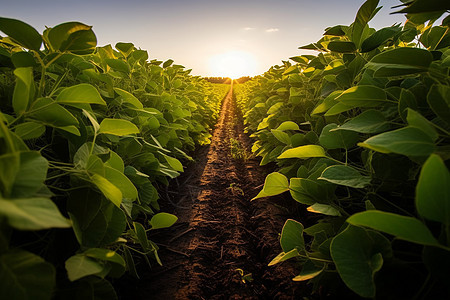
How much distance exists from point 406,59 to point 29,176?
1056mm

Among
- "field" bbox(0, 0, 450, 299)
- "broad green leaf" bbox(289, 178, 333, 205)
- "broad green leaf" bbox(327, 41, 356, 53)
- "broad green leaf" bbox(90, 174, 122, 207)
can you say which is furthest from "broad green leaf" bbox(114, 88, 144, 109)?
"broad green leaf" bbox(327, 41, 356, 53)

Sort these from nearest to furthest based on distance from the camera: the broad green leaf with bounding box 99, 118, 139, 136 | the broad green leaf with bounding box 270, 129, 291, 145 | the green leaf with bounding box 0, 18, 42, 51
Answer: the green leaf with bounding box 0, 18, 42, 51 < the broad green leaf with bounding box 99, 118, 139, 136 < the broad green leaf with bounding box 270, 129, 291, 145

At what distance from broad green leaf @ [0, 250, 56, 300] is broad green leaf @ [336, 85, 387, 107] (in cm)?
100

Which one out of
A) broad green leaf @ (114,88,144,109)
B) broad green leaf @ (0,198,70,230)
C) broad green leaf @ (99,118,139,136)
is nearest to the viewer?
broad green leaf @ (0,198,70,230)

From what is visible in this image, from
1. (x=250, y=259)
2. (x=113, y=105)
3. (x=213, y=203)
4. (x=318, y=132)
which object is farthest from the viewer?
(x=213, y=203)

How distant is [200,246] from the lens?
1915 mm

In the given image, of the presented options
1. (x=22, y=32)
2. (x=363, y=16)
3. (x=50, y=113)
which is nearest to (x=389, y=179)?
(x=363, y=16)

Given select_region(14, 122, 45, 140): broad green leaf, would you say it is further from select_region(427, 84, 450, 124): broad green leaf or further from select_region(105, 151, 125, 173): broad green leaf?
select_region(427, 84, 450, 124): broad green leaf

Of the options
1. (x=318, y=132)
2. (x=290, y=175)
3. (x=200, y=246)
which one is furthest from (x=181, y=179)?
(x=318, y=132)

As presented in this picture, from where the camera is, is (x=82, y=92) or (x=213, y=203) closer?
(x=82, y=92)

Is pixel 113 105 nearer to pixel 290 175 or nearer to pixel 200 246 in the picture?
pixel 200 246

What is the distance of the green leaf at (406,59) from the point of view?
660 mm

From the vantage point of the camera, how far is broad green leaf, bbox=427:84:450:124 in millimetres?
619

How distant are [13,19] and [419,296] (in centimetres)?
136
